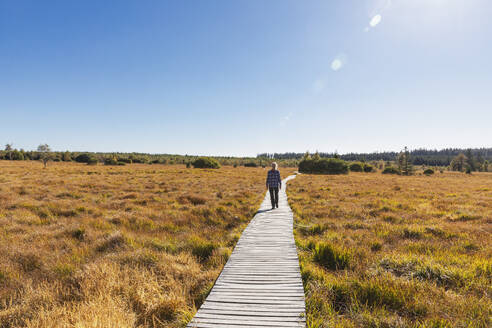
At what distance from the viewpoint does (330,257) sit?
5699 millimetres

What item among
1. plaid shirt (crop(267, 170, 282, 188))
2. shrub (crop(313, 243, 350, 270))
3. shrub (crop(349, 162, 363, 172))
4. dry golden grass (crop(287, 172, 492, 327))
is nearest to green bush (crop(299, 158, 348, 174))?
shrub (crop(349, 162, 363, 172))

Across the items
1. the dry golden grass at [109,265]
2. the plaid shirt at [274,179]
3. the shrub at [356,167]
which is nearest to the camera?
the dry golden grass at [109,265]

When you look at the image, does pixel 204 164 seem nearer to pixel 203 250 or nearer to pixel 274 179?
pixel 274 179

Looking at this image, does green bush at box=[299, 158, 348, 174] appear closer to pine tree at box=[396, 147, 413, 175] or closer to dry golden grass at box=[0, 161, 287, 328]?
pine tree at box=[396, 147, 413, 175]

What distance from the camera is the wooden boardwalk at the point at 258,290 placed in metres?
3.39

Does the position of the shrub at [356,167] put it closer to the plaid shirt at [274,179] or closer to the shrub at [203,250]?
the plaid shirt at [274,179]

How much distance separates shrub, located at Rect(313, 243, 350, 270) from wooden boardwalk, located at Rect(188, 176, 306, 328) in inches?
25.2

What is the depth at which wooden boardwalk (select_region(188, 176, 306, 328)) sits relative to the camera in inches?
133

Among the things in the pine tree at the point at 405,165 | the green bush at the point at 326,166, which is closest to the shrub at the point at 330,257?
the green bush at the point at 326,166

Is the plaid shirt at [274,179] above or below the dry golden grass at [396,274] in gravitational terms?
above

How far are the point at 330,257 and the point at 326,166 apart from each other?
172 feet

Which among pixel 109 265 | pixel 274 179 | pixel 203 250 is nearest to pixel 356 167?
pixel 274 179

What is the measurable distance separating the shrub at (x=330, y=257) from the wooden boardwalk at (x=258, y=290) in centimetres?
64

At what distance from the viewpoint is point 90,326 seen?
312 centimetres
